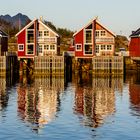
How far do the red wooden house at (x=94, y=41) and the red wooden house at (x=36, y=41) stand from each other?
16.3 feet

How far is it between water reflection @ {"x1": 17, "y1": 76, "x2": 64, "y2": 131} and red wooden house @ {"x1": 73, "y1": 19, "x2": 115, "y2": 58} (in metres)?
12.3

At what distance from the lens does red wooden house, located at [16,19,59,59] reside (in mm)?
102188

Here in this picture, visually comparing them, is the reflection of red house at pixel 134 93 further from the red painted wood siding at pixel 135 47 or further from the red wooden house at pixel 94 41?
the red painted wood siding at pixel 135 47

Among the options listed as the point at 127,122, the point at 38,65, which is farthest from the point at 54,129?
the point at 38,65

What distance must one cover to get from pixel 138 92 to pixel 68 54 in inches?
1596

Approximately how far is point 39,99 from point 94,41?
44.1 meters

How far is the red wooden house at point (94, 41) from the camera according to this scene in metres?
103

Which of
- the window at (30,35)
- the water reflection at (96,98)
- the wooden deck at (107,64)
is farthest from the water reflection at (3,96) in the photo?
the wooden deck at (107,64)

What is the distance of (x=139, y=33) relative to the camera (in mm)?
107812

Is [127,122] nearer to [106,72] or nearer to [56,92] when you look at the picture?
[56,92]

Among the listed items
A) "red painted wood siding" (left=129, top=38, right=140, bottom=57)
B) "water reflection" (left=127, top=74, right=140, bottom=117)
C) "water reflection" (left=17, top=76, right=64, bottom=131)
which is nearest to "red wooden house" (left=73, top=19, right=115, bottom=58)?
"red painted wood siding" (left=129, top=38, right=140, bottom=57)

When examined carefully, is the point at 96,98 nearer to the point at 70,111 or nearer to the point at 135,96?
the point at 135,96

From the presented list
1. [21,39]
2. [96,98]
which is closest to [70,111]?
[96,98]

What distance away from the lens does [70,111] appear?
50.1 metres
